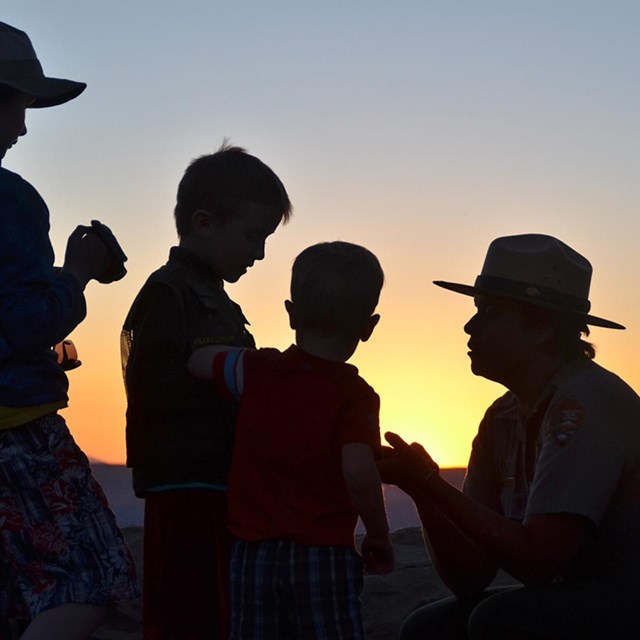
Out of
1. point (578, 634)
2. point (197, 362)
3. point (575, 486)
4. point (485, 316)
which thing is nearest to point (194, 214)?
point (197, 362)

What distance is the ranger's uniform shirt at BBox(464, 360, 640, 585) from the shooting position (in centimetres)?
318

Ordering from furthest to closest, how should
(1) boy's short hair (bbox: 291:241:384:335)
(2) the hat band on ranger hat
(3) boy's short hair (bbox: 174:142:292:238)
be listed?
(3) boy's short hair (bbox: 174:142:292:238)
(2) the hat band on ranger hat
(1) boy's short hair (bbox: 291:241:384:335)

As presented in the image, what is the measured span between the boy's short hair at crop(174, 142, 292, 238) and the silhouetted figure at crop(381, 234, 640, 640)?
2.37 feet

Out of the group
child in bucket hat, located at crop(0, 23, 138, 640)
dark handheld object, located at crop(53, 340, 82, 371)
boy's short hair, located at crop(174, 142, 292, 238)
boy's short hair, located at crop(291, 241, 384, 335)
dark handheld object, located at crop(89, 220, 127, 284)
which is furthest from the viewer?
boy's short hair, located at crop(174, 142, 292, 238)

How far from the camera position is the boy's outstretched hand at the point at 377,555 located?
3.20m

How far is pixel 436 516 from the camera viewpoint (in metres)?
3.66

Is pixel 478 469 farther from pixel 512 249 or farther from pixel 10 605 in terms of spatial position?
pixel 10 605

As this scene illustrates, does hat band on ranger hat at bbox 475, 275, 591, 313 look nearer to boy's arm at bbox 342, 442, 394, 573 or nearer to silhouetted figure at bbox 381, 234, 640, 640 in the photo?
silhouetted figure at bbox 381, 234, 640, 640

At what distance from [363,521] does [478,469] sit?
81 cm

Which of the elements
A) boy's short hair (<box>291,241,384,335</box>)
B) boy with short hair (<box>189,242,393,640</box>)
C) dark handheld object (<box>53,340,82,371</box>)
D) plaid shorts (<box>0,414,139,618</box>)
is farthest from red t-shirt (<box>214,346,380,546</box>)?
dark handheld object (<box>53,340,82,371</box>)

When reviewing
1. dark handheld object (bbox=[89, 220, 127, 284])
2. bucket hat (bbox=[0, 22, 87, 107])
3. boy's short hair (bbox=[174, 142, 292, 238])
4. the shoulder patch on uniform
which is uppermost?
bucket hat (bbox=[0, 22, 87, 107])

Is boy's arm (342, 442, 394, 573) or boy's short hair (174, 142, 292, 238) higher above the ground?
boy's short hair (174, 142, 292, 238)

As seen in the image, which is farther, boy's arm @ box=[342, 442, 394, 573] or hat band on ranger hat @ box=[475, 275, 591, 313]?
hat band on ranger hat @ box=[475, 275, 591, 313]

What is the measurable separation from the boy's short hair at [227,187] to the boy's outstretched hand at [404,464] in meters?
1.08
